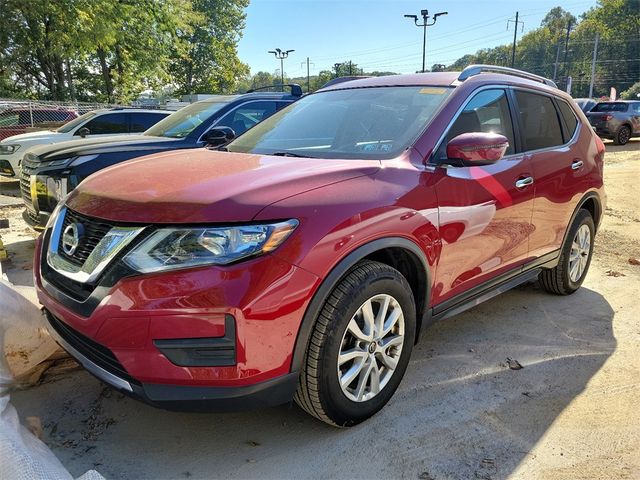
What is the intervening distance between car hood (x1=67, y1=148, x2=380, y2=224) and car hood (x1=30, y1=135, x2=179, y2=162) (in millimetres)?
2588

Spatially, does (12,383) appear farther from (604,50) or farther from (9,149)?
(604,50)

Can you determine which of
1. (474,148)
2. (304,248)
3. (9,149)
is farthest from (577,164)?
(9,149)

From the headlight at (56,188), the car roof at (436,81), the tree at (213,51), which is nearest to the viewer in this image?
the car roof at (436,81)

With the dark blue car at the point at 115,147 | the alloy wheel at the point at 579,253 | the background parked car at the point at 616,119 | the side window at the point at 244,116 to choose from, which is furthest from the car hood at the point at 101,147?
the background parked car at the point at 616,119

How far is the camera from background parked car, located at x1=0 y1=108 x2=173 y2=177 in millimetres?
9773

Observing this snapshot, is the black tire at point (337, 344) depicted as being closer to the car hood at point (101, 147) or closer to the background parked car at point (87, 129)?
the car hood at point (101, 147)

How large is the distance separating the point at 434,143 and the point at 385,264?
765 millimetres

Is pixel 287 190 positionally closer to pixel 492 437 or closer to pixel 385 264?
pixel 385 264

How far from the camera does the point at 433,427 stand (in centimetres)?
255

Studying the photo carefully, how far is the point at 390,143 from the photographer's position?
2830 mm

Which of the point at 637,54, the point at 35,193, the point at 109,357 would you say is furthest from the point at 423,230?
the point at 637,54

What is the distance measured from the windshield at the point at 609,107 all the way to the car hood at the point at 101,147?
18591 mm

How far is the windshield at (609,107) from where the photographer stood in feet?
62.3

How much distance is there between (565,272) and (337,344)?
110 inches
